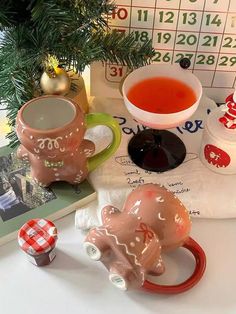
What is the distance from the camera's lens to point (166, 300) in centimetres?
51

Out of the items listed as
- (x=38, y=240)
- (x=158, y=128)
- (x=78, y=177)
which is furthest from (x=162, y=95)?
(x=38, y=240)

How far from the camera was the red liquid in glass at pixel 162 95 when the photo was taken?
24.1 inches

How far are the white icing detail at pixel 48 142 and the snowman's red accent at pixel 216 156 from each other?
0.75 feet

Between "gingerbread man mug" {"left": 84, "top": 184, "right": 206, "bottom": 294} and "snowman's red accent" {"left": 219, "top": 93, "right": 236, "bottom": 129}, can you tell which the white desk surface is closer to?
"gingerbread man mug" {"left": 84, "top": 184, "right": 206, "bottom": 294}

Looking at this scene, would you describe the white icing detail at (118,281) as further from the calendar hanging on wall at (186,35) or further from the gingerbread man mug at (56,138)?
the calendar hanging on wall at (186,35)

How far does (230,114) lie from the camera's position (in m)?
0.58

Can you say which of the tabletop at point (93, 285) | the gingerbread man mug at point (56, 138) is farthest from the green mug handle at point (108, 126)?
the tabletop at point (93, 285)

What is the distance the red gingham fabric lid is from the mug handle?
0.13 m

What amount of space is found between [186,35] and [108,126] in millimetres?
201

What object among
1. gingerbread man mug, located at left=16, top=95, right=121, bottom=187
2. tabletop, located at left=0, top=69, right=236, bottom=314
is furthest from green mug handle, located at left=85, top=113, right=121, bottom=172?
tabletop, located at left=0, top=69, right=236, bottom=314

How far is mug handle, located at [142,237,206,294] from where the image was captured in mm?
509

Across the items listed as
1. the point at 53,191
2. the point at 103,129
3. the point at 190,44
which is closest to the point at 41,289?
the point at 53,191

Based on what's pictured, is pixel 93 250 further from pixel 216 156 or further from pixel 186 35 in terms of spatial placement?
pixel 186 35

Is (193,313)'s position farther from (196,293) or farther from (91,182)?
(91,182)
